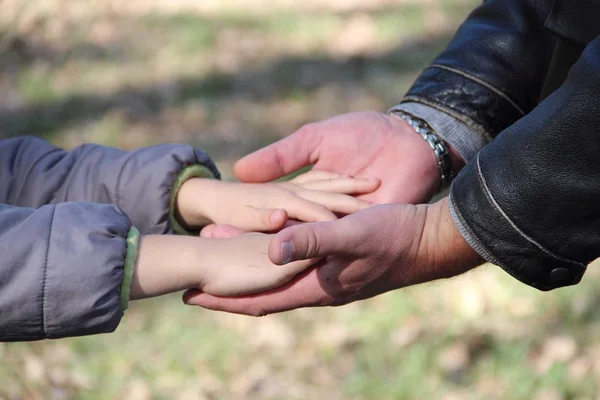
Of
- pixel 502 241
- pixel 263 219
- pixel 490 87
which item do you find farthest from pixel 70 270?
pixel 490 87

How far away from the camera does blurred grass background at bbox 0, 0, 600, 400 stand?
271 cm

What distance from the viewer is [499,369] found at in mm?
2697

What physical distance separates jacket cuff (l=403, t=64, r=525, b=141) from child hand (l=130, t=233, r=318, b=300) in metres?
0.64

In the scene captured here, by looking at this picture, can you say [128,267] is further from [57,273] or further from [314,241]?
[314,241]

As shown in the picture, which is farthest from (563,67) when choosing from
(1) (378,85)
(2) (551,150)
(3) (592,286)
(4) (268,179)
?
(1) (378,85)

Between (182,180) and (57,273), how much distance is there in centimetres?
55

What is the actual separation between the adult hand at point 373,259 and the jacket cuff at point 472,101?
415mm

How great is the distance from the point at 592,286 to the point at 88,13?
4598 mm

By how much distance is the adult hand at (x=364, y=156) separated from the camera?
2.20 meters

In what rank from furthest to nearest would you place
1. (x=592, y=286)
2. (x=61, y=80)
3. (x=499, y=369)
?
(x=61, y=80)
(x=592, y=286)
(x=499, y=369)

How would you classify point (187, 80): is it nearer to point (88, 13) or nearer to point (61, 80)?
point (61, 80)

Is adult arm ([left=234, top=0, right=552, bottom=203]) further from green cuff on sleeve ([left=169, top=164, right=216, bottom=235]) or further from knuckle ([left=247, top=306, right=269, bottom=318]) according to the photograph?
knuckle ([left=247, top=306, right=269, bottom=318])

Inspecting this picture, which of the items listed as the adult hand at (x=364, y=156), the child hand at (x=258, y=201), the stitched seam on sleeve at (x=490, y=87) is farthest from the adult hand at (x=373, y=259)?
the stitched seam on sleeve at (x=490, y=87)

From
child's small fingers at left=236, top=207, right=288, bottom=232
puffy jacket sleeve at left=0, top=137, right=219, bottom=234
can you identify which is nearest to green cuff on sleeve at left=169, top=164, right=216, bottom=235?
puffy jacket sleeve at left=0, top=137, right=219, bottom=234
